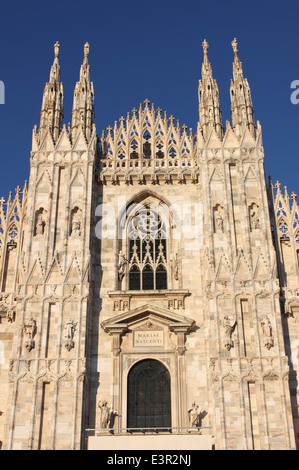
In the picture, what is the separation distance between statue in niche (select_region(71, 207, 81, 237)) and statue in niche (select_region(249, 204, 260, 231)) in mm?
6118

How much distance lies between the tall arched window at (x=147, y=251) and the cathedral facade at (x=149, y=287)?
0.05 meters

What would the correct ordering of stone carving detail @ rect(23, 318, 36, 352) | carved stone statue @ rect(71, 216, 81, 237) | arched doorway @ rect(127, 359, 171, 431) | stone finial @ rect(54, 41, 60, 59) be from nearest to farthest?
arched doorway @ rect(127, 359, 171, 431)
stone carving detail @ rect(23, 318, 36, 352)
carved stone statue @ rect(71, 216, 81, 237)
stone finial @ rect(54, 41, 60, 59)

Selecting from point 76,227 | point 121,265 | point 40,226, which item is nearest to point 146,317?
point 121,265

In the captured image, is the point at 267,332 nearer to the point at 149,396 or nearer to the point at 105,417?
the point at 149,396

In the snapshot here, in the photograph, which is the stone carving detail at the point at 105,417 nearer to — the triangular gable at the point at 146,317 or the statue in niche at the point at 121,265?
the triangular gable at the point at 146,317

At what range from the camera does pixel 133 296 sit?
20578 millimetres

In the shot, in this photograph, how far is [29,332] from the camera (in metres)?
19.1

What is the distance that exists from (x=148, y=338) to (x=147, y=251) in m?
3.39

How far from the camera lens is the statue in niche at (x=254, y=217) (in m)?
21.1

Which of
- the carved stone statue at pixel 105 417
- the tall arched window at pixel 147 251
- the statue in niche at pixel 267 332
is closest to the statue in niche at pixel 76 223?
the tall arched window at pixel 147 251

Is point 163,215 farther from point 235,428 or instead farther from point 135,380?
point 235,428

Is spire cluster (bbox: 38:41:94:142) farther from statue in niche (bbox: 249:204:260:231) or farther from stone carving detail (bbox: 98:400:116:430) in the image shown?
stone carving detail (bbox: 98:400:116:430)

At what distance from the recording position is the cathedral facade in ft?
59.9

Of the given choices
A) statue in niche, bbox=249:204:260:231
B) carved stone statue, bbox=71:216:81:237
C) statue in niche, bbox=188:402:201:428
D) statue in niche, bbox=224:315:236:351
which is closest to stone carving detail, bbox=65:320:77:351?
carved stone statue, bbox=71:216:81:237
